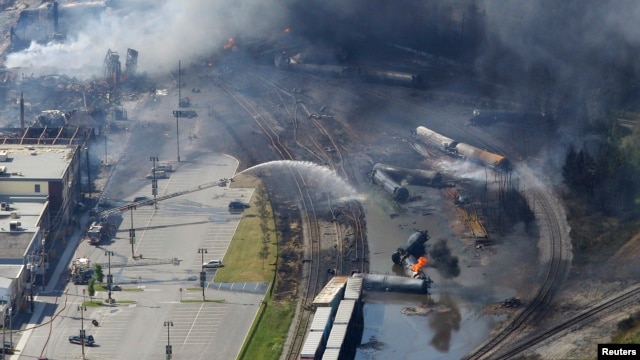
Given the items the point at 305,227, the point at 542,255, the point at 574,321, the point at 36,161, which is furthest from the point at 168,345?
the point at 36,161

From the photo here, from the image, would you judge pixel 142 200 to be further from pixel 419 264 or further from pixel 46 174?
pixel 419 264

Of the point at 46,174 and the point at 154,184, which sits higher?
the point at 46,174

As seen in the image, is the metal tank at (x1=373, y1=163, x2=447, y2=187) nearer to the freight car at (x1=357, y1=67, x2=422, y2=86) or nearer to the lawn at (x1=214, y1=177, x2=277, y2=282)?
the lawn at (x1=214, y1=177, x2=277, y2=282)

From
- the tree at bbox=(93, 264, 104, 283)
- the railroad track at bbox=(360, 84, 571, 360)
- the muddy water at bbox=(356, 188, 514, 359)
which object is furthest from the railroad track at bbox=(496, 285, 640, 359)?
the tree at bbox=(93, 264, 104, 283)

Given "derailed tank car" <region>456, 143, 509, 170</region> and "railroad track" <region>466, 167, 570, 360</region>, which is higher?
"derailed tank car" <region>456, 143, 509, 170</region>

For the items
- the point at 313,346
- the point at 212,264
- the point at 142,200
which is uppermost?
the point at 142,200
